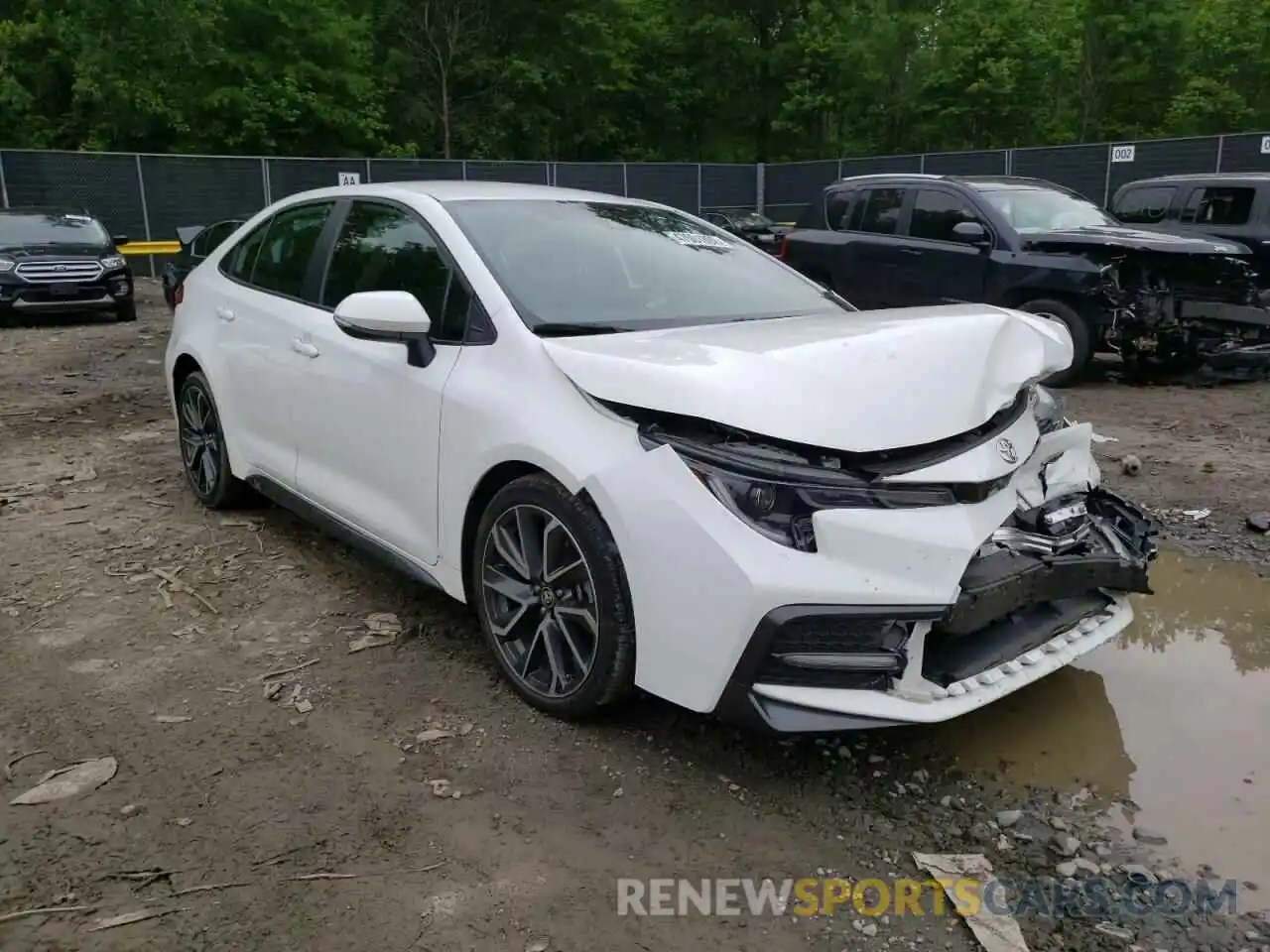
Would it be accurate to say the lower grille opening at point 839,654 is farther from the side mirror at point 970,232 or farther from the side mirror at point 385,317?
the side mirror at point 970,232

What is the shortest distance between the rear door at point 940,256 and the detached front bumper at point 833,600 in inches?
268

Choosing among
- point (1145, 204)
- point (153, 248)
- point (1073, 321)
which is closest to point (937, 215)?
point (1073, 321)

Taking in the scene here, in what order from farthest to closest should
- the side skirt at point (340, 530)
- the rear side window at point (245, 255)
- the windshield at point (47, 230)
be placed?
the windshield at point (47, 230) < the rear side window at point (245, 255) < the side skirt at point (340, 530)

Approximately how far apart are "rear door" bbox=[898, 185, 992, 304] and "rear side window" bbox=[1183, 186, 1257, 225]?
2.81m

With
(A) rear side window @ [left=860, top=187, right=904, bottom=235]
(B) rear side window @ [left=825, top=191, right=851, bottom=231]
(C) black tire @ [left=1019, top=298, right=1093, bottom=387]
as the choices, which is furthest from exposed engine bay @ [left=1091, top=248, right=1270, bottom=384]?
(B) rear side window @ [left=825, top=191, right=851, bottom=231]

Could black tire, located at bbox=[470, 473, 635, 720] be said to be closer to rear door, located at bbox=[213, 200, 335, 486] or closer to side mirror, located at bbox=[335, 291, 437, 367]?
side mirror, located at bbox=[335, 291, 437, 367]

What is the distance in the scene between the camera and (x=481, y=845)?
107 inches

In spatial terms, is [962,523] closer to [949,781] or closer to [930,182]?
[949,781]

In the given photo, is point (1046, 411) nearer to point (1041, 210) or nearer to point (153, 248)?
point (1041, 210)

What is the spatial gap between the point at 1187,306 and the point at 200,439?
24.6 feet

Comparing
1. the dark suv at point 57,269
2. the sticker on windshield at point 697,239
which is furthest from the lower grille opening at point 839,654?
the dark suv at point 57,269

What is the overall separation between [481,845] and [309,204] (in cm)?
309

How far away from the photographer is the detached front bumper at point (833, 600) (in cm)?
266

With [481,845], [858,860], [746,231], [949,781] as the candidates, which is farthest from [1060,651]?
[746,231]
